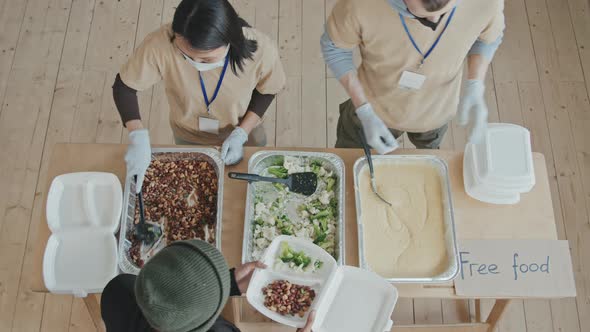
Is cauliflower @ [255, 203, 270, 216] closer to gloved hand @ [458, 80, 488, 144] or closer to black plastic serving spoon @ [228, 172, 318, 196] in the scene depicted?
black plastic serving spoon @ [228, 172, 318, 196]

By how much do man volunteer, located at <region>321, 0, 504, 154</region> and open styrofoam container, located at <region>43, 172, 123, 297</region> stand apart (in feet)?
2.61

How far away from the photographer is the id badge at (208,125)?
5.42 feet

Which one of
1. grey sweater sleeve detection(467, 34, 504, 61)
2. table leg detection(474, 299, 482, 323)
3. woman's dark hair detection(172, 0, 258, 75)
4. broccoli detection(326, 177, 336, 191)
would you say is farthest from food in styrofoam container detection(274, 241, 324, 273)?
table leg detection(474, 299, 482, 323)

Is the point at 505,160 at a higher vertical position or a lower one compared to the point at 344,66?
lower

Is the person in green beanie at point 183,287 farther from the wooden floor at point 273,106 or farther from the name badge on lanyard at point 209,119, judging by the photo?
the wooden floor at point 273,106

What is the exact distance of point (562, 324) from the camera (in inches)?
88.9

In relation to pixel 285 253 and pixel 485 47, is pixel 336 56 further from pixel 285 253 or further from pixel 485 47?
pixel 285 253

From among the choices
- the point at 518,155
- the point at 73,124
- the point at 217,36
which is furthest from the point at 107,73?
the point at 518,155

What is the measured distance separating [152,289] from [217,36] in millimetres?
661

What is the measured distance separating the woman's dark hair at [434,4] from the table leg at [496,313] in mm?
1130

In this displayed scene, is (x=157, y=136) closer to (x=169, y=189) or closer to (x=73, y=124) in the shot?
(x=73, y=124)

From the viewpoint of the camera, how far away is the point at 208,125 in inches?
65.9

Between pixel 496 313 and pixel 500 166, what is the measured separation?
2.50 ft

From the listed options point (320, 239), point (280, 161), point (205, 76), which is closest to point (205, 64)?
point (205, 76)
